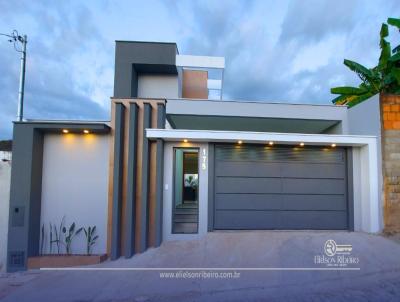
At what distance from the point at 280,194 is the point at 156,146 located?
11.9ft

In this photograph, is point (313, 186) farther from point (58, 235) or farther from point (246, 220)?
point (58, 235)

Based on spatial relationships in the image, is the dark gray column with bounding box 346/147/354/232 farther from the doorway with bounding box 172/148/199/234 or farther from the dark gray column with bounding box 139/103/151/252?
the dark gray column with bounding box 139/103/151/252

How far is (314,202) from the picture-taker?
21.5 feet

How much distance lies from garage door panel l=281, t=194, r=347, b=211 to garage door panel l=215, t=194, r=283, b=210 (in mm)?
227

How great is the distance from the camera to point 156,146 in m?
5.88

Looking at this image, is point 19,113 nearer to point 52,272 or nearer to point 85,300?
point 52,272

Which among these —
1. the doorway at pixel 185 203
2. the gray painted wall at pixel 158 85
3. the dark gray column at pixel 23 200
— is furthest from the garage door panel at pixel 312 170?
the gray painted wall at pixel 158 85

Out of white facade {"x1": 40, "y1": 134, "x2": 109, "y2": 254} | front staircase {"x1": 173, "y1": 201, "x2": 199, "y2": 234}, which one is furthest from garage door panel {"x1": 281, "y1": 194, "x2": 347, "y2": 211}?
white facade {"x1": 40, "y1": 134, "x2": 109, "y2": 254}

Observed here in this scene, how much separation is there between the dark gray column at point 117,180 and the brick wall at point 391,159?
6847 mm

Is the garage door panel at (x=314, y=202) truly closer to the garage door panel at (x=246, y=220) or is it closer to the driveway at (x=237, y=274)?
the garage door panel at (x=246, y=220)

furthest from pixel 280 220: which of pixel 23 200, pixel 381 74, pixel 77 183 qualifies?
pixel 381 74

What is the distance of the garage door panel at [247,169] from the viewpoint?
6.44m

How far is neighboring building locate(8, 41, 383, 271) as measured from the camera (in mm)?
5434

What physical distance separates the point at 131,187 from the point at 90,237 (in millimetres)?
1627
